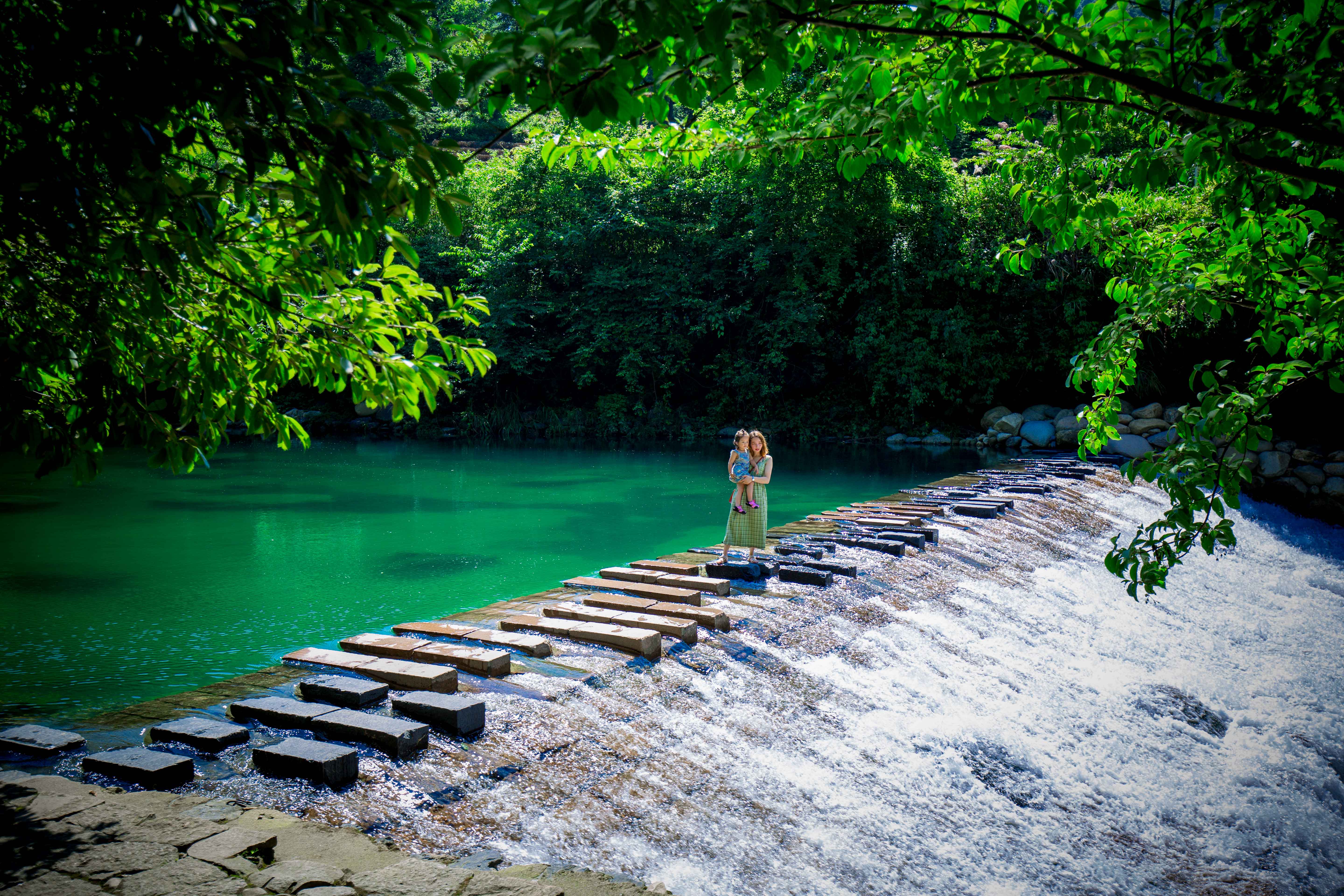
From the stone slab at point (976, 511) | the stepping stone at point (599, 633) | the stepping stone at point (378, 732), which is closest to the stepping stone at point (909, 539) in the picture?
the stone slab at point (976, 511)

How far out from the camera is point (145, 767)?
3.85m

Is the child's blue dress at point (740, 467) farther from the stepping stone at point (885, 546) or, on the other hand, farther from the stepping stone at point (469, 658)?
the stepping stone at point (469, 658)

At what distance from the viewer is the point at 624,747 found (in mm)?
4777

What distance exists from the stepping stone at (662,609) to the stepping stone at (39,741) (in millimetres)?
3594

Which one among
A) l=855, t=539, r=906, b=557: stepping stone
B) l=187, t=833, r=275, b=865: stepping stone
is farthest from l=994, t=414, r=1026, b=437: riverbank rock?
l=187, t=833, r=275, b=865: stepping stone

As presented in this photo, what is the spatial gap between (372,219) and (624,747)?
11.5ft

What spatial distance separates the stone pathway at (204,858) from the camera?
297 centimetres

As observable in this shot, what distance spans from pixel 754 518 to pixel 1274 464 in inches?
606

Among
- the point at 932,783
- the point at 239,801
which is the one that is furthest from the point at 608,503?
the point at 239,801

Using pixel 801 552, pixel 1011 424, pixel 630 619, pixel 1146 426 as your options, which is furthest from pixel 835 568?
pixel 1011 424

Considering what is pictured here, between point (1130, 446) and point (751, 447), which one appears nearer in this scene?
point (751, 447)

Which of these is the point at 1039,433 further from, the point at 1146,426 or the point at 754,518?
the point at 754,518

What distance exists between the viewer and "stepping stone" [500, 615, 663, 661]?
5.95 meters

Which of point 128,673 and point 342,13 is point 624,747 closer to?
point 342,13
